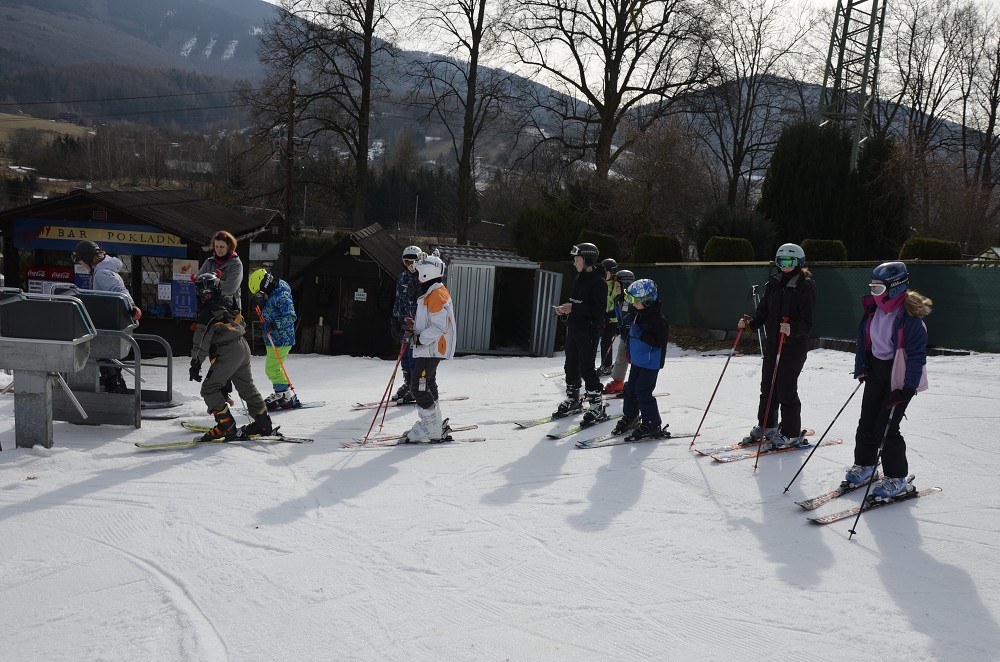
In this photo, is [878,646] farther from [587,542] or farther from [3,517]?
[3,517]

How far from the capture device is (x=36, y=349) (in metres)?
6.23

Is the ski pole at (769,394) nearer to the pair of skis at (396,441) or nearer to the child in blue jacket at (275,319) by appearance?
the pair of skis at (396,441)

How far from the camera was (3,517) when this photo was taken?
16.1ft

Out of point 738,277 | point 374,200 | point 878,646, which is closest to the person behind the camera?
point 878,646

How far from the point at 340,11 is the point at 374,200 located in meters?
46.0

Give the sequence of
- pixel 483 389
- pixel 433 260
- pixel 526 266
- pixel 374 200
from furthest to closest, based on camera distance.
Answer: pixel 374 200 < pixel 526 266 < pixel 483 389 < pixel 433 260

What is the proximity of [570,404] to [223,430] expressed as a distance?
383 centimetres

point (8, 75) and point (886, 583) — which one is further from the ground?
point (8, 75)

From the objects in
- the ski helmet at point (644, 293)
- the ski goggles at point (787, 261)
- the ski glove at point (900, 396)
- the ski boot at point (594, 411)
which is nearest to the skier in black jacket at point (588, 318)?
the ski boot at point (594, 411)

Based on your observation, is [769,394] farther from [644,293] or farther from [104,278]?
[104,278]

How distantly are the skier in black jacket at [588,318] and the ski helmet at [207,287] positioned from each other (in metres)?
3.57

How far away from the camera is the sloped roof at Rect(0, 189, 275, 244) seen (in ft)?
56.1

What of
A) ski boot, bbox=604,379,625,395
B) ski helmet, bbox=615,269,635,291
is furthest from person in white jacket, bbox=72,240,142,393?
ski helmet, bbox=615,269,635,291

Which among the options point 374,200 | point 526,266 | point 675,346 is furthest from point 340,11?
point 374,200
